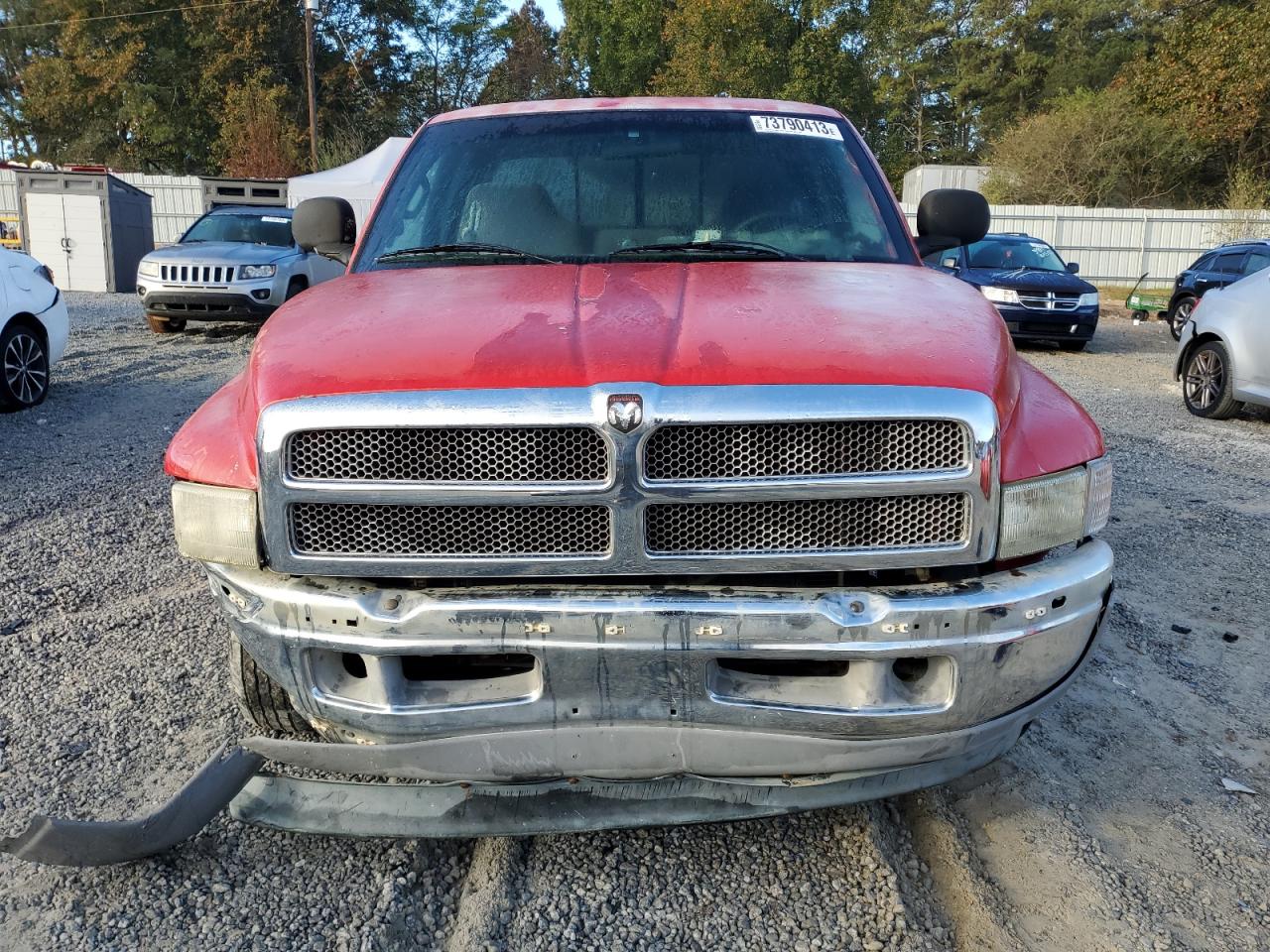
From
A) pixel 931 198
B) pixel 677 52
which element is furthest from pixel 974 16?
pixel 931 198

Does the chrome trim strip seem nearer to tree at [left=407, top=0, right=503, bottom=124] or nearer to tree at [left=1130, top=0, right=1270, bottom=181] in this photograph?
tree at [left=1130, top=0, right=1270, bottom=181]

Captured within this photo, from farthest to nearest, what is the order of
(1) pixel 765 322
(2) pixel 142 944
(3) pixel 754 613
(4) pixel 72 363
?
(4) pixel 72 363 < (1) pixel 765 322 < (2) pixel 142 944 < (3) pixel 754 613

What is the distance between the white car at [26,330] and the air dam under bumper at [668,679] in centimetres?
708

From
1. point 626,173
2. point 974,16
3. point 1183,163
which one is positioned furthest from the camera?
point 974,16

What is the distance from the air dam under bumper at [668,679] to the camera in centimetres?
203

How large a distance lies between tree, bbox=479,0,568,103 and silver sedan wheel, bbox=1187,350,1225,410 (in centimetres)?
4687

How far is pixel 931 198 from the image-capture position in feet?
12.6

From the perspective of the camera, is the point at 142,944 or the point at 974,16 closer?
the point at 142,944

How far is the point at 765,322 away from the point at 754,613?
73 cm

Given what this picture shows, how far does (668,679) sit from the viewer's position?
2055 mm

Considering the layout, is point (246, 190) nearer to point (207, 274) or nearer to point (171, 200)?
point (171, 200)

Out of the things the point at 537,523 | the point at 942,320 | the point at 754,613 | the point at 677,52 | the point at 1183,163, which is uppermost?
the point at 677,52

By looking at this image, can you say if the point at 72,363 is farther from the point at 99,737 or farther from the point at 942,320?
the point at 942,320

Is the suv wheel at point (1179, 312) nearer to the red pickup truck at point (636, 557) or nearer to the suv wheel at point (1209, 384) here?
the suv wheel at point (1209, 384)
